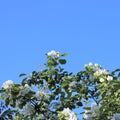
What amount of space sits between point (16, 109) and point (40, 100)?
23.9 inches

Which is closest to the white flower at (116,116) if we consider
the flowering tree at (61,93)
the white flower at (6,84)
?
the flowering tree at (61,93)

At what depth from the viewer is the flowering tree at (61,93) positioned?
19.6 ft

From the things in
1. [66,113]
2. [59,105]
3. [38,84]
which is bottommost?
[66,113]

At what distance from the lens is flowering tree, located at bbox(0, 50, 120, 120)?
5.97 m

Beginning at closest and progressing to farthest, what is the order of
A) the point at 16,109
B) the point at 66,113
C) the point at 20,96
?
the point at 66,113 → the point at 20,96 → the point at 16,109

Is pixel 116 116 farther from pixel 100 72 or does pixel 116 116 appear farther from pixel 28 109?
pixel 28 109

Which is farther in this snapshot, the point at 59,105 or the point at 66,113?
the point at 59,105

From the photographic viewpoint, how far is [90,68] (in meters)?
7.11

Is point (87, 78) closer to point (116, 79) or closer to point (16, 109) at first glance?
point (116, 79)

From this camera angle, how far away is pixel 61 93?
6.78 metres

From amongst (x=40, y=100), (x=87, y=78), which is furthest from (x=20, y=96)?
(x=87, y=78)

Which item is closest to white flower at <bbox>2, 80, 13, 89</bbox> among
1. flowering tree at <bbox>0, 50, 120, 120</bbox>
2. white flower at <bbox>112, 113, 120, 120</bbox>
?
flowering tree at <bbox>0, 50, 120, 120</bbox>

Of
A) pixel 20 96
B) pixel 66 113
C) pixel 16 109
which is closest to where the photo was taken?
pixel 66 113

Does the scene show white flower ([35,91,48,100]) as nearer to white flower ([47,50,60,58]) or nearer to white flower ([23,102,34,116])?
white flower ([23,102,34,116])
